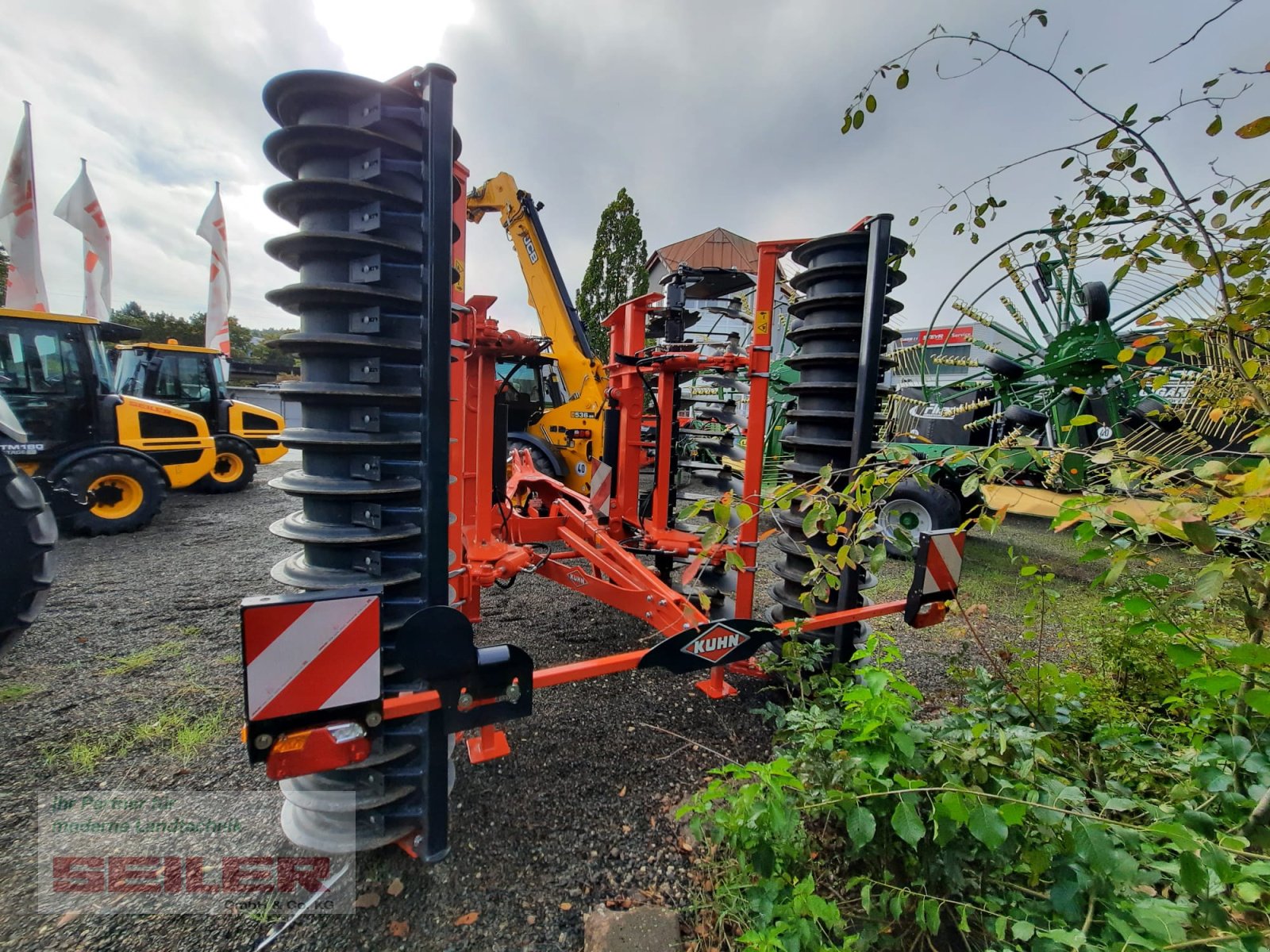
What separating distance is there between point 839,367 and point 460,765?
244 centimetres

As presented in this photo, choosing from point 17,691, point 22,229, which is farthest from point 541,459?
point 22,229

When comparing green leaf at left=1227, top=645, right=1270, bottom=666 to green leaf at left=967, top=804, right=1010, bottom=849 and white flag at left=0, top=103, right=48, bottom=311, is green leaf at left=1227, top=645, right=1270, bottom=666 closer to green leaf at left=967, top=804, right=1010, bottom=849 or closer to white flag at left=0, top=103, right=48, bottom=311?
green leaf at left=967, top=804, right=1010, bottom=849

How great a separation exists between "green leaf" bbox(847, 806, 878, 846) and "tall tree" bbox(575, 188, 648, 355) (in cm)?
2207

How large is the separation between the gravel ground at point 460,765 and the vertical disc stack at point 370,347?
1.10 ft

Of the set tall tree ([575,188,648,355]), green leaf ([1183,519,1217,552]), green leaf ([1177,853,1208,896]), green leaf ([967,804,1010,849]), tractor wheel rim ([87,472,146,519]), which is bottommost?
tractor wheel rim ([87,472,146,519])

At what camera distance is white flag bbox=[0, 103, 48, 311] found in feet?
34.8

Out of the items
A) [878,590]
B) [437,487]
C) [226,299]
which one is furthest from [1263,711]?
[226,299]

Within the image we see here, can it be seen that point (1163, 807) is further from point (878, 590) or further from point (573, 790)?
point (878, 590)

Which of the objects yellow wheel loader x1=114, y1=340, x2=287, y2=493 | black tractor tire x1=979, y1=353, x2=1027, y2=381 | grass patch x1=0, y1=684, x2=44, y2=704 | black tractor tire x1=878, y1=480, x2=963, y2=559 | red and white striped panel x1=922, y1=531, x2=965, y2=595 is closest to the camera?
red and white striped panel x1=922, y1=531, x2=965, y2=595

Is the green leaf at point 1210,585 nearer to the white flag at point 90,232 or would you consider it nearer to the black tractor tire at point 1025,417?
the black tractor tire at point 1025,417

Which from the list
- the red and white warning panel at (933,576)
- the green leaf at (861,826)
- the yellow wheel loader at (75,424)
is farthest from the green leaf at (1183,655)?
the yellow wheel loader at (75,424)

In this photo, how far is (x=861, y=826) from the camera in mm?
1286

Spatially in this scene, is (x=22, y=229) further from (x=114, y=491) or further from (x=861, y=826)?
(x=861, y=826)

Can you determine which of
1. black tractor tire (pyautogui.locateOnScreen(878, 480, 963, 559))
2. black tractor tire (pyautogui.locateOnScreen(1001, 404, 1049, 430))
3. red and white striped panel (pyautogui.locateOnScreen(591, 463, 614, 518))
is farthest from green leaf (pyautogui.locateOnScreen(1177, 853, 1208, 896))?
black tractor tire (pyautogui.locateOnScreen(1001, 404, 1049, 430))
